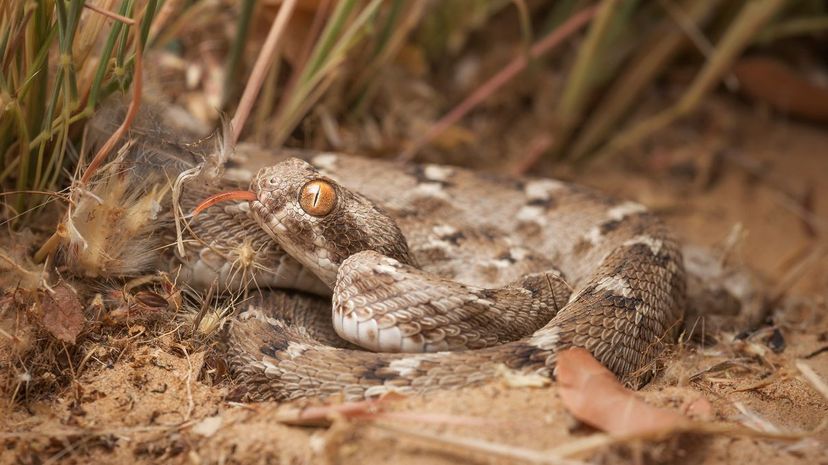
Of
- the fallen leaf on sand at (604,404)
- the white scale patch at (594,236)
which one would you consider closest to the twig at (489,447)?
the fallen leaf on sand at (604,404)

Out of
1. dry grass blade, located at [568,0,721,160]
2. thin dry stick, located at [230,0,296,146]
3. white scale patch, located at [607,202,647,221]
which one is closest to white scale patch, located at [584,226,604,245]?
white scale patch, located at [607,202,647,221]

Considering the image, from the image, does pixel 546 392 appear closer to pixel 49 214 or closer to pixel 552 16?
pixel 49 214

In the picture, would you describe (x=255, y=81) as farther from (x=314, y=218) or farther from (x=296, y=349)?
(x=296, y=349)

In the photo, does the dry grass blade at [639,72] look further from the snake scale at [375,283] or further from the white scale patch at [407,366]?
the white scale patch at [407,366]

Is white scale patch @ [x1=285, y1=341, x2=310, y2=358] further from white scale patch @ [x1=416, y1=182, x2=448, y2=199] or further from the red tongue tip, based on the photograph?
white scale patch @ [x1=416, y1=182, x2=448, y2=199]

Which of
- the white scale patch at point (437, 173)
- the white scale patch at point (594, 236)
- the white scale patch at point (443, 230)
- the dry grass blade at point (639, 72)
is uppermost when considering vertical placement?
the dry grass blade at point (639, 72)

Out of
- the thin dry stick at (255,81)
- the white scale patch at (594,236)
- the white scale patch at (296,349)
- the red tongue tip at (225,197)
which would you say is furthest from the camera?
the white scale patch at (594,236)

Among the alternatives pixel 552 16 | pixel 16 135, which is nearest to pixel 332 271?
pixel 16 135
